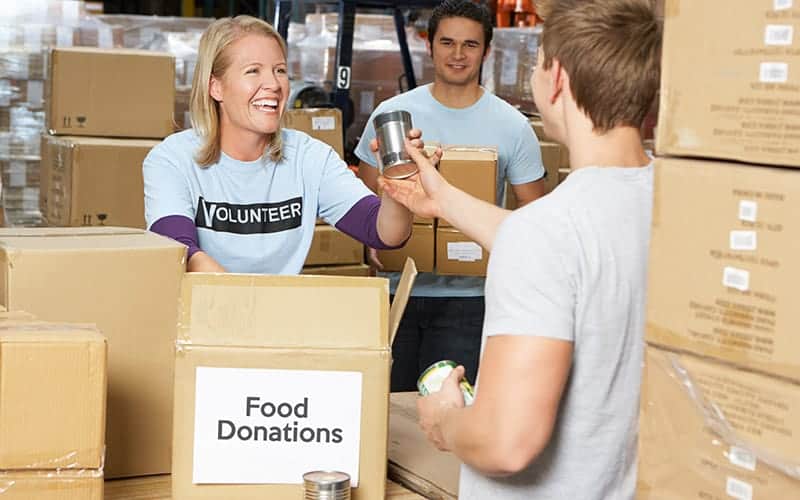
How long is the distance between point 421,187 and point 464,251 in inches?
56.9

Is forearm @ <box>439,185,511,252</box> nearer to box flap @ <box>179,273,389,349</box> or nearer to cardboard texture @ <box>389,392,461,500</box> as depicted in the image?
box flap @ <box>179,273,389,349</box>

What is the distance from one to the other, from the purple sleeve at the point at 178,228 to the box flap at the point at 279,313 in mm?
637

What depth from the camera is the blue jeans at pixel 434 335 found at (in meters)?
3.62

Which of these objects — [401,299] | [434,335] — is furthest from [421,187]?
[434,335]

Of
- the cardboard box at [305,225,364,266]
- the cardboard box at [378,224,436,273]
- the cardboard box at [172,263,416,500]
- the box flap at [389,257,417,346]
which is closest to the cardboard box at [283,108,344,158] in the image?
the cardboard box at [305,225,364,266]

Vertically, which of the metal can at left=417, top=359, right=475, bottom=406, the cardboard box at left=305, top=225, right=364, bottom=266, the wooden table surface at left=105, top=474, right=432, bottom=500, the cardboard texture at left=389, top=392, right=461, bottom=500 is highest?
the metal can at left=417, top=359, right=475, bottom=406

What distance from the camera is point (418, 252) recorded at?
3727 mm

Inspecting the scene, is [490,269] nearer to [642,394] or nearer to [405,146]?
[642,394]

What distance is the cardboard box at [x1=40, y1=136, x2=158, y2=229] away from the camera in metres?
4.19

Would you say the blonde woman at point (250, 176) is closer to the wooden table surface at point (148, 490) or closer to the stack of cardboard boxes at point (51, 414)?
the wooden table surface at point (148, 490)

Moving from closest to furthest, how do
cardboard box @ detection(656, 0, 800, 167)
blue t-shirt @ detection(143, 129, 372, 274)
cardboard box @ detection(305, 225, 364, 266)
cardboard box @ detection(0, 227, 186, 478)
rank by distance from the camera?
1. cardboard box @ detection(656, 0, 800, 167)
2. cardboard box @ detection(0, 227, 186, 478)
3. blue t-shirt @ detection(143, 129, 372, 274)
4. cardboard box @ detection(305, 225, 364, 266)

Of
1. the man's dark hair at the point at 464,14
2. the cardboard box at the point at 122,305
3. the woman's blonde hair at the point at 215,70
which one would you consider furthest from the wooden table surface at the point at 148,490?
the man's dark hair at the point at 464,14

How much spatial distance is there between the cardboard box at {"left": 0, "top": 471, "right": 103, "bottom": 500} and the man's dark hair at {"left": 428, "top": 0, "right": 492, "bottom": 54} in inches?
101

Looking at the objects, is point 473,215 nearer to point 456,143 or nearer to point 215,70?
point 215,70
